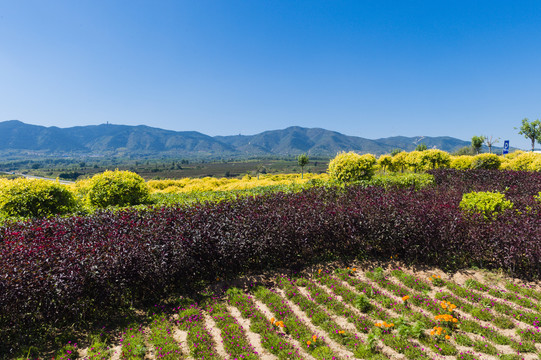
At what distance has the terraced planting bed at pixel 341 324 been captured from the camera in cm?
384

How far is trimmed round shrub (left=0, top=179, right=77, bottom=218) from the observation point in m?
8.25

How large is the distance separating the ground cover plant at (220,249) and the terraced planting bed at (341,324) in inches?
3.0

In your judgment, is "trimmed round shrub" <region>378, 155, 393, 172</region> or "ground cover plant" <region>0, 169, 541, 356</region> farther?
"trimmed round shrub" <region>378, 155, 393, 172</region>

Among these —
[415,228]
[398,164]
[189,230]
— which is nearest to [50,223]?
[189,230]

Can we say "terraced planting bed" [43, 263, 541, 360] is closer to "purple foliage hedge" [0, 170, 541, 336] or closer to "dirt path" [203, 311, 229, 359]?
"dirt path" [203, 311, 229, 359]

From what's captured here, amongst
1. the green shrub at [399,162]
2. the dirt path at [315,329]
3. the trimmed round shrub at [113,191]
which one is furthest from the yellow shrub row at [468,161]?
the dirt path at [315,329]

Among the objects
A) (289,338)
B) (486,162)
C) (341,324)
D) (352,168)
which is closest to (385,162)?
(486,162)

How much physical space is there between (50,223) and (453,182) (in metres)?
15.6

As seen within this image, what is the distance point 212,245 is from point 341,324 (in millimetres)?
2970

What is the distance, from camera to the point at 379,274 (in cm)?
587

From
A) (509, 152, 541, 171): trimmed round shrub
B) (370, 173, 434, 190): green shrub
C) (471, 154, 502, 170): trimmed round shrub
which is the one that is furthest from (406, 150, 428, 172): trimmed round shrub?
(370, 173, 434, 190): green shrub

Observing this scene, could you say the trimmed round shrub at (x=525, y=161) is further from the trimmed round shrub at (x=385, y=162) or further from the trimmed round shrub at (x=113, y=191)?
the trimmed round shrub at (x=113, y=191)

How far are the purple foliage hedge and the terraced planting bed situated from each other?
Result: 61cm

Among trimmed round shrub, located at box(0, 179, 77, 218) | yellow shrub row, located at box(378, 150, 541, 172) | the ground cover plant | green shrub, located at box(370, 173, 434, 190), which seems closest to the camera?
the ground cover plant
